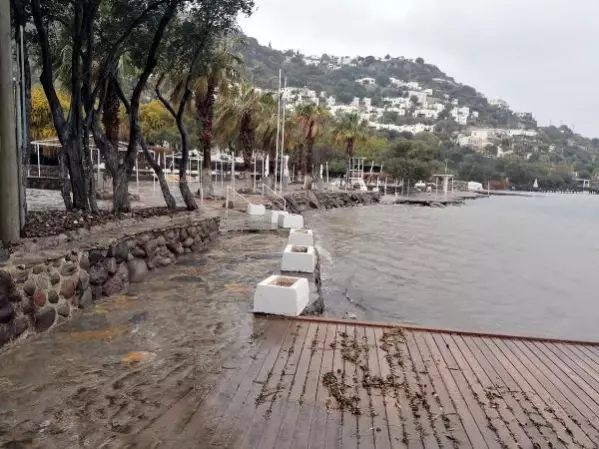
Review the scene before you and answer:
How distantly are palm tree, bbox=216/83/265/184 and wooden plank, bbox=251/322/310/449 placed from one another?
2506cm

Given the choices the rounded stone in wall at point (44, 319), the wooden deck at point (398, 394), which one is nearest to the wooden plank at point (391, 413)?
the wooden deck at point (398, 394)

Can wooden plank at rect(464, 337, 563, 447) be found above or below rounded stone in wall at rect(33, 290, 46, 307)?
below

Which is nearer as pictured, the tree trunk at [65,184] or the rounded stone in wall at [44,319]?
the rounded stone in wall at [44,319]

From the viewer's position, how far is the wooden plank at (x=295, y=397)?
3624 mm

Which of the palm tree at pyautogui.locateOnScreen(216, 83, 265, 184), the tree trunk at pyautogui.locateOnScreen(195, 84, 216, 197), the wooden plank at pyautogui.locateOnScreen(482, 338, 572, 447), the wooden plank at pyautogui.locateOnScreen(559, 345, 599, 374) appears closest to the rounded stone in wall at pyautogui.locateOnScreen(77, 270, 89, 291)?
the wooden plank at pyautogui.locateOnScreen(482, 338, 572, 447)

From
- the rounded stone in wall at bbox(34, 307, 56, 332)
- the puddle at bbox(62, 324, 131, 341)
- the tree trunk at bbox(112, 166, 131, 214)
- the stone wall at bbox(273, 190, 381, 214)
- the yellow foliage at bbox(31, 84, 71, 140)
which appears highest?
the yellow foliage at bbox(31, 84, 71, 140)

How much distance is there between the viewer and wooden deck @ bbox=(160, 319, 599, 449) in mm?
3736

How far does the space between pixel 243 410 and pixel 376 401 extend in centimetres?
109

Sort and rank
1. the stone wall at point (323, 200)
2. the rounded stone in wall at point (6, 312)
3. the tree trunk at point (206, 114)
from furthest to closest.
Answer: the stone wall at point (323, 200) → the tree trunk at point (206, 114) → the rounded stone in wall at point (6, 312)

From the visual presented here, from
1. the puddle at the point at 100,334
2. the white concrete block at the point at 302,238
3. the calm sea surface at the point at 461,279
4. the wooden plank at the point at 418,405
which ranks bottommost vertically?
the calm sea surface at the point at 461,279

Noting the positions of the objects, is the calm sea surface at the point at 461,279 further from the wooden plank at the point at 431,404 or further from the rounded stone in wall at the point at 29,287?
the rounded stone in wall at the point at 29,287

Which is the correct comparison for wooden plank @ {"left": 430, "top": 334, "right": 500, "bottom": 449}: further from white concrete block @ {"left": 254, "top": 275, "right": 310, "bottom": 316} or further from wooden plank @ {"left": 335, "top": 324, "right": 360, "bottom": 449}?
white concrete block @ {"left": 254, "top": 275, "right": 310, "bottom": 316}

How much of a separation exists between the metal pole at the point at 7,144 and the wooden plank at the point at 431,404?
483 cm

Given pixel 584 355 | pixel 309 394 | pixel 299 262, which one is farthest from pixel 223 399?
pixel 299 262
